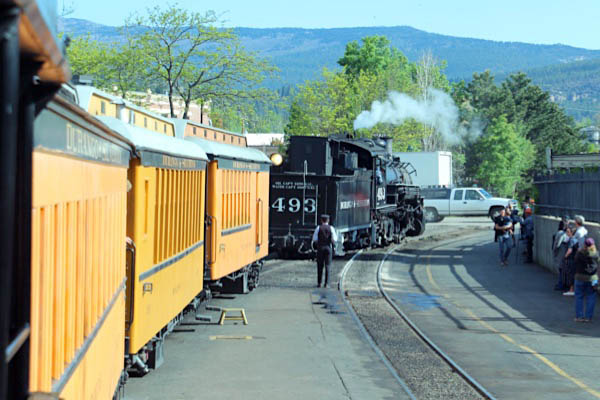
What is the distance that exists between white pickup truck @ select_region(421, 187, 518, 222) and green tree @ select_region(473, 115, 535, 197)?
39041 mm

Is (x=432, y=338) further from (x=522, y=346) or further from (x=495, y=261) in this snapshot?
(x=495, y=261)

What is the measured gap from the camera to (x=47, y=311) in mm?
3217

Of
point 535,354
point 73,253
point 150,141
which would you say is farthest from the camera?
point 535,354

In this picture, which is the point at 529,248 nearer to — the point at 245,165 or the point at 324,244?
the point at 324,244

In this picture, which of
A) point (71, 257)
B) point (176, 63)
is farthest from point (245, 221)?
point (176, 63)

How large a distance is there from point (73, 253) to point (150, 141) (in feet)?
15.5

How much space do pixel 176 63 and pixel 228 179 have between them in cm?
2845

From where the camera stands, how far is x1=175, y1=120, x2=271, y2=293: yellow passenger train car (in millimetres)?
13734


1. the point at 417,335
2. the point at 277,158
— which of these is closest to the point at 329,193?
the point at 277,158

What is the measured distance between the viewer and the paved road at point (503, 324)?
443 inches

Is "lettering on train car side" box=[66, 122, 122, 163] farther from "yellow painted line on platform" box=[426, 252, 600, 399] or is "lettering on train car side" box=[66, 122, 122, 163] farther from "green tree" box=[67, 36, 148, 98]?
"green tree" box=[67, 36, 148, 98]

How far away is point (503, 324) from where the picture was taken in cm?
1592

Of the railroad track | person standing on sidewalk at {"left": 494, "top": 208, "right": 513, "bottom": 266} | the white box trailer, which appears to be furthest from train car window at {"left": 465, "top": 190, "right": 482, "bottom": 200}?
the railroad track

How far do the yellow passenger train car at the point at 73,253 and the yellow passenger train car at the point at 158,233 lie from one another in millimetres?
1597
